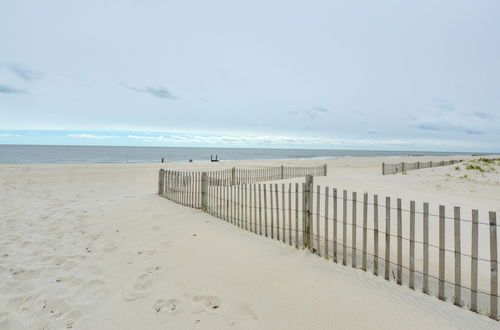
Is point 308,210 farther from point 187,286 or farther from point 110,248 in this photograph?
point 110,248

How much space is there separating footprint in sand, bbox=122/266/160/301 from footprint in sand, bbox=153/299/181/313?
36 centimetres

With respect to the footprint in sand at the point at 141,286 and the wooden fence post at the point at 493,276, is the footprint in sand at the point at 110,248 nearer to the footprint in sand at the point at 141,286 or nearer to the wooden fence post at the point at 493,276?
the footprint in sand at the point at 141,286

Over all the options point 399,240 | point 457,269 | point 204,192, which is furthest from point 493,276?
point 204,192

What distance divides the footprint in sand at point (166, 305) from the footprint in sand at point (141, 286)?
36 centimetres

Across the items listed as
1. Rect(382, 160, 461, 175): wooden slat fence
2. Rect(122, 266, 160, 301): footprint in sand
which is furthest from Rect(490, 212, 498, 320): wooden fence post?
Rect(382, 160, 461, 175): wooden slat fence

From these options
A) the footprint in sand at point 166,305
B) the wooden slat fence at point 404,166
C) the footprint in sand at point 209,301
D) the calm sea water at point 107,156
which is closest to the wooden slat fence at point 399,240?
the footprint in sand at point 209,301

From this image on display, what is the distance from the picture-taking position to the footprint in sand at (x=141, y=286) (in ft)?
13.7

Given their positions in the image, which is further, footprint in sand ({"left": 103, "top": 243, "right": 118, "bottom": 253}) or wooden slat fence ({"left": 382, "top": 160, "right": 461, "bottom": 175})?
wooden slat fence ({"left": 382, "top": 160, "right": 461, "bottom": 175})

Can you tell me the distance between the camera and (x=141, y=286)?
447 centimetres

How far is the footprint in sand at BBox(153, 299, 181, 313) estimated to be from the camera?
12.4ft

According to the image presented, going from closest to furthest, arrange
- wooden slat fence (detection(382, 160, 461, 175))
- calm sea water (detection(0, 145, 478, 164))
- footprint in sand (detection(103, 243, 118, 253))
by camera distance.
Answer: footprint in sand (detection(103, 243, 118, 253)), wooden slat fence (detection(382, 160, 461, 175)), calm sea water (detection(0, 145, 478, 164))

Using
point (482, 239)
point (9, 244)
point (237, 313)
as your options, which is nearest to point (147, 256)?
point (237, 313)

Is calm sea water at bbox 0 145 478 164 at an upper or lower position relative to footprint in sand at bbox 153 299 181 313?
upper

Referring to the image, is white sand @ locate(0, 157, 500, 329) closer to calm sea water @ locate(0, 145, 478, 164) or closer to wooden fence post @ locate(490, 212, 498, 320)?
wooden fence post @ locate(490, 212, 498, 320)
